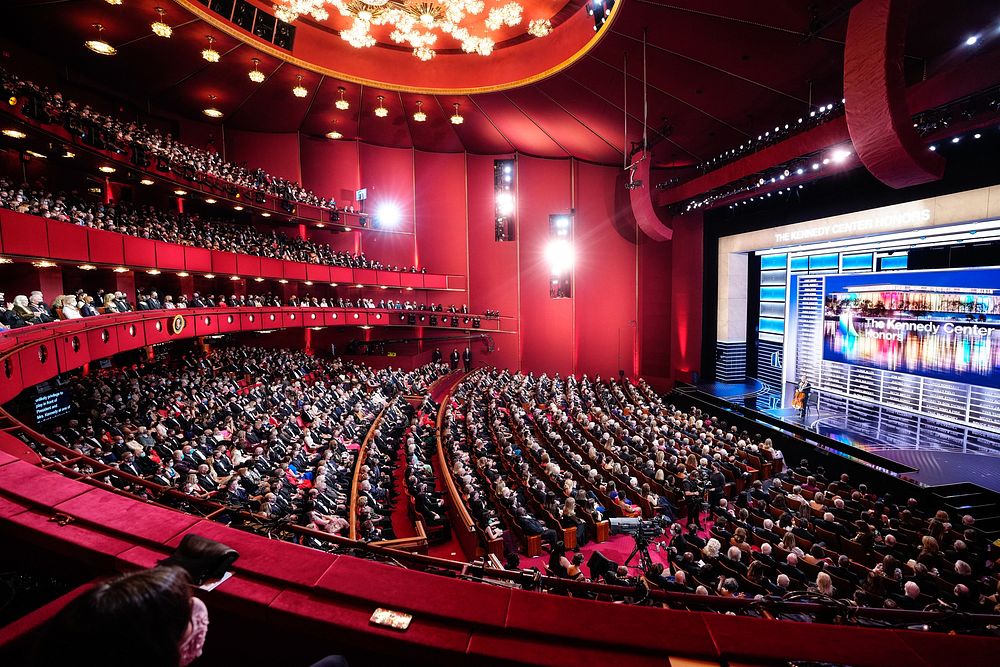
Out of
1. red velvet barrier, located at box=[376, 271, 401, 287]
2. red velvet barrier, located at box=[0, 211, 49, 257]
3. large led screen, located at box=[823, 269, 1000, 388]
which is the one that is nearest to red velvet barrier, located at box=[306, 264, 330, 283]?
red velvet barrier, located at box=[376, 271, 401, 287]

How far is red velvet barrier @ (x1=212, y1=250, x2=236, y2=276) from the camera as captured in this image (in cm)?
1451

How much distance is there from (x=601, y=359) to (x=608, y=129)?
1099 cm

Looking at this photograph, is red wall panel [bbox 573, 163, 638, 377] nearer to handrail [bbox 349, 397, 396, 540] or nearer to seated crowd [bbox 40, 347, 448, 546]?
seated crowd [bbox 40, 347, 448, 546]

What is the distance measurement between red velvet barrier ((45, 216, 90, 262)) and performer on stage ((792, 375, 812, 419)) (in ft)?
63.7

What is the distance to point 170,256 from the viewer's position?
41.7 feet

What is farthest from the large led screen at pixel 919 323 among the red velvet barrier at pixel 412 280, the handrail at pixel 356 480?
the red velvet barrier at pixel 412 280

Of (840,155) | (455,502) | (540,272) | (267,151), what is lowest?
(455,502)

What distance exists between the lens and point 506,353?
2336cm

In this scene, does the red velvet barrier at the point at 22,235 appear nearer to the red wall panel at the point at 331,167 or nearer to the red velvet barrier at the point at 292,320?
the red velvet barrier at the point at 292,320

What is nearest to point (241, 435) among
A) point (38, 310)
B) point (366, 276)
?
point (38, 310)

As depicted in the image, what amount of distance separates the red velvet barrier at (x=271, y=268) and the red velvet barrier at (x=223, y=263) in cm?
144

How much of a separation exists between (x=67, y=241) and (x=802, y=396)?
770 inches

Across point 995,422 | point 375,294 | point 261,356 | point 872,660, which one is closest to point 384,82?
point 375,294

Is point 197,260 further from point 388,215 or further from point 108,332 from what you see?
point 388,215
